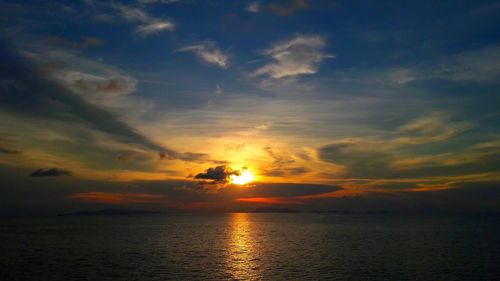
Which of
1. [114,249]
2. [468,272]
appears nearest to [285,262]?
[468,272]

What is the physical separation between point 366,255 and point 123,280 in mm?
61448

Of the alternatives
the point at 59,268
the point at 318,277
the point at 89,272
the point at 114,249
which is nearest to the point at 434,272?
the point at 318,277

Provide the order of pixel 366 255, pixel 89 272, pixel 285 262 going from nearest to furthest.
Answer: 1. pixel 89 272
2. pixel 285 262
3. pixel 366 255

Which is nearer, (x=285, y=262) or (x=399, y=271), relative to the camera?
(x=399, y=271)

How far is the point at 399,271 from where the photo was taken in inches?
3014

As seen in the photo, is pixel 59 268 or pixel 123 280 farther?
pixel 59 268

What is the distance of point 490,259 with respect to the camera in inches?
3679

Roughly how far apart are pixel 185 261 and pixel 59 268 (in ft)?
86.1

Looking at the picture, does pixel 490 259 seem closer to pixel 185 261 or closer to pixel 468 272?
pixel 468 272

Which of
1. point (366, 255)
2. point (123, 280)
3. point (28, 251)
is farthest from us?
point (28, 251)

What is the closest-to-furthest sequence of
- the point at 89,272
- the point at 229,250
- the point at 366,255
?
the point at 89,272 < the point at 366,255 < the point at 229,250

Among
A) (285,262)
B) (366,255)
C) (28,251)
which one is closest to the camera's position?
(285,262)

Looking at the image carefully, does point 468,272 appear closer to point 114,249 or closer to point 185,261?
point 185,261

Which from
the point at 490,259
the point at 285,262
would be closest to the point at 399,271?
the point at 285,262
